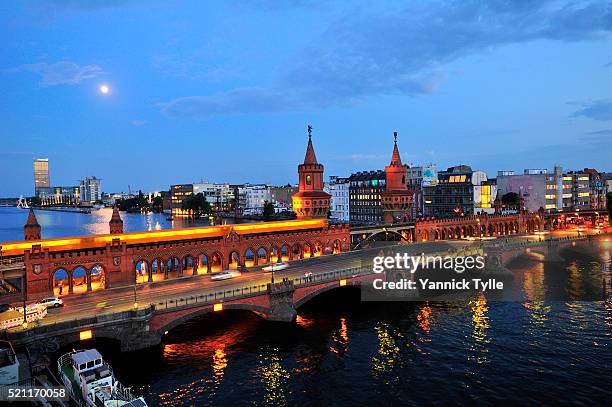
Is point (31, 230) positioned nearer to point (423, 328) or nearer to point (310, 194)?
point (310, 194)

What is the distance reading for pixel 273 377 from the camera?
43.8m

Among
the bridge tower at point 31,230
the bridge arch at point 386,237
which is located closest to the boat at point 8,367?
the bridge tower at point 31,230

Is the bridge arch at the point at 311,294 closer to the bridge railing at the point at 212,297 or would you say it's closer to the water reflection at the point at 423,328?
the bridge railing at the point at 212,297

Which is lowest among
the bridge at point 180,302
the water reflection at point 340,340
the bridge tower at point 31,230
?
the water reflection at point 340,340

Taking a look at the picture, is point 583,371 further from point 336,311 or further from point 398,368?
point 336,311

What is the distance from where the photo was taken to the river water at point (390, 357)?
4013cm

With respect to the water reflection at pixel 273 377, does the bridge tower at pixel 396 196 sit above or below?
above

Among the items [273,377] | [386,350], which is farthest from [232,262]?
[273,377]

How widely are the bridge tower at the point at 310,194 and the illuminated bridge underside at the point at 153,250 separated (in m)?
2.48

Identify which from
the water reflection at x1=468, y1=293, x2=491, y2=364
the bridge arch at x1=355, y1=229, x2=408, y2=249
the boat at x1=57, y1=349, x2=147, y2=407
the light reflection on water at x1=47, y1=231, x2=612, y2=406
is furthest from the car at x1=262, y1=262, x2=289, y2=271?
the boat at x1=57, y1=349, x2=147, y2=407

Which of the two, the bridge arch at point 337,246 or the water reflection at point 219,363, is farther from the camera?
the bridge arch at point 337,246

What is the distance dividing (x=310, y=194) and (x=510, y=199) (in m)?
122

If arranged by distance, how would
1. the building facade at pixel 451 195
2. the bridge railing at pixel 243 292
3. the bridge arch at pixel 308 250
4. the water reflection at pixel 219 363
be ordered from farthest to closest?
the building facade at pixel 451 195 < the bridge arch at pixel 308 250 < the bridge railing at pixel 243 292 < the water reflection at pixel 219 363

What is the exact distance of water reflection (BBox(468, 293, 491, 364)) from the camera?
158ft
